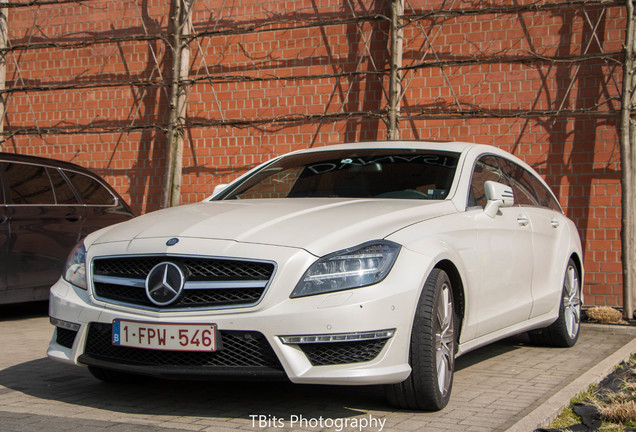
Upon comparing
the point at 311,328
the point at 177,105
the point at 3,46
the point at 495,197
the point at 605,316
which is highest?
the point at 3,46

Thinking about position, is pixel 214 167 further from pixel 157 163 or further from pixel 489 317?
pixel 489 317

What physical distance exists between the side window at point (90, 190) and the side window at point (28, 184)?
1.16 ft

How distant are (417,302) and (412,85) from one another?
23.1ft

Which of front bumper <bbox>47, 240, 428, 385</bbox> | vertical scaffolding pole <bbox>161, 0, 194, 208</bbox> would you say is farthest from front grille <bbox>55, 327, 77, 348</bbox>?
vertical scaffolding pole <bbox>161, 0, 194, 208</bbox>

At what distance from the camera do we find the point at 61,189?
8.87 metres

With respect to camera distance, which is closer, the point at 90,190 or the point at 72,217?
the point at 72,217

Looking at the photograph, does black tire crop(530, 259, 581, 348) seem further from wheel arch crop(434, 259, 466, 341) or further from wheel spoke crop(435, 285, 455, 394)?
wheel spoke crop(435, 285, 455, 394)

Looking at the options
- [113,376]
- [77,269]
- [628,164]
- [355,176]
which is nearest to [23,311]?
[113,376]

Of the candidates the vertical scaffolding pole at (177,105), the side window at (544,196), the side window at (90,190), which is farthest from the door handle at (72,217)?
the side window at (544,196)

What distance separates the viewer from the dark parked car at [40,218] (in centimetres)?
810

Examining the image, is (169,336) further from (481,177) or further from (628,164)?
(628,164)

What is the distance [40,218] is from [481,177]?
4.63m

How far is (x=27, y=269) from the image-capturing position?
8.25 meters

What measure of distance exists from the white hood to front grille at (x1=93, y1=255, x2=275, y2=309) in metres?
0.16
